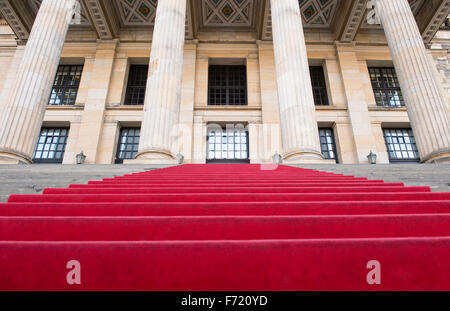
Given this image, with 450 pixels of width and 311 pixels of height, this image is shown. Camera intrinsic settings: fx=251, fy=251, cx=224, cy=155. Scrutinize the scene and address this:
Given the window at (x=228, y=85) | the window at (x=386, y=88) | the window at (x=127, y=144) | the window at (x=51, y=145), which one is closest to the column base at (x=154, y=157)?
the window at (x=127, y=144)

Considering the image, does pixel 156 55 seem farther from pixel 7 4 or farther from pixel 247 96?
pixel 7 4

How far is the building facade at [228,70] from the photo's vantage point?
388 inches

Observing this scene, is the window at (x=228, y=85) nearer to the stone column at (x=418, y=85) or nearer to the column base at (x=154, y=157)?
the stone column at (x=418, y=85)

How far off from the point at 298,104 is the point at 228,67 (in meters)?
9.73

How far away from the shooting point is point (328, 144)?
14.5 metres

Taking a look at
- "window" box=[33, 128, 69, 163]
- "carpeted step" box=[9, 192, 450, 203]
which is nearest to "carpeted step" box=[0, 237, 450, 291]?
"carpeted step" box=[9, 192, 450, 203]

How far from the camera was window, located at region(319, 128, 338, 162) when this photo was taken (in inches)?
561

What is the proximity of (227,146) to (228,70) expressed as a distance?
569 cm

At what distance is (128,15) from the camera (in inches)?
633

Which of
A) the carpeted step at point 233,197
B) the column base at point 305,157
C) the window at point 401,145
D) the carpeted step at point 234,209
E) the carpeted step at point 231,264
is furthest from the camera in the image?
the window at point 401,145

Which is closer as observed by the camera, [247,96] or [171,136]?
[171,136]

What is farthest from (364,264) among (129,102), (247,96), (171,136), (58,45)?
(129,102)

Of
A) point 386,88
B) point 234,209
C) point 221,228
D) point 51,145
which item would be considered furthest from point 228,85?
point 221,228

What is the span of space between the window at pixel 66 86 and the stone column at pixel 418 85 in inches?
660
